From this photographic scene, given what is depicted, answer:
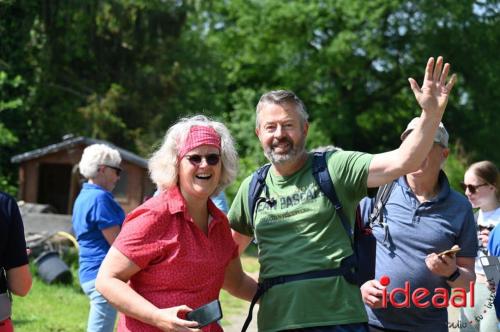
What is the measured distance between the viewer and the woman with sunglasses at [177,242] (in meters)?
3.46

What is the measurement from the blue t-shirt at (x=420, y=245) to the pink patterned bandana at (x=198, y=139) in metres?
1.34

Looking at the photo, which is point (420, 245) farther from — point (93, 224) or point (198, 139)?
point (93, 224)

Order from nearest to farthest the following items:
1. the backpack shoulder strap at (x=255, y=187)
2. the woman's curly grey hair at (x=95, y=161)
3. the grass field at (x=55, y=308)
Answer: the backpack shoulder strap at (x=255, y=187), the woman's curly grey hair at (x=95, y=161), the grass field at (x=55, y=308)

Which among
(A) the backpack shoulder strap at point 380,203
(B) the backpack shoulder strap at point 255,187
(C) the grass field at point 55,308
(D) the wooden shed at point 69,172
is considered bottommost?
(C) the grass field at point 55,308

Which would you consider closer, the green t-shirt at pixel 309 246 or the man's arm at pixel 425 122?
the man's arm at pixel 425 122

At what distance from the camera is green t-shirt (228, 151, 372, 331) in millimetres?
3666

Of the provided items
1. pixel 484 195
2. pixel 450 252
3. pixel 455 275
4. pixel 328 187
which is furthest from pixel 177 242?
pixel 484 195

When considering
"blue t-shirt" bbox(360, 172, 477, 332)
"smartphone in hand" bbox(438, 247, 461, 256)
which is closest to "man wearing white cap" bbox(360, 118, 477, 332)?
"blue t-shirt" bbox(360, 172, 477, 332)

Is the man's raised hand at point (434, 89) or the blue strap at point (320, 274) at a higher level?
the man's raised hand at point (434, 89)

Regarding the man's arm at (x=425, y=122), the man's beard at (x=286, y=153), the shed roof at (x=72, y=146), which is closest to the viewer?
the man's arm at (x=425, y=122)

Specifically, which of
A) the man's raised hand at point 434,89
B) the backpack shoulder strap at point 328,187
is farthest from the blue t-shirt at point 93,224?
the man's raised hand at point 434,89

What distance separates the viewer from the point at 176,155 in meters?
3.70

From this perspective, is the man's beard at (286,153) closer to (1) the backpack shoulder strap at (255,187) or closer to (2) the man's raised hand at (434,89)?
(1) the backpack shoulder strap at (255,187)

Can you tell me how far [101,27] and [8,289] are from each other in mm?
26733
